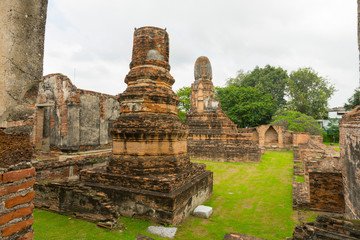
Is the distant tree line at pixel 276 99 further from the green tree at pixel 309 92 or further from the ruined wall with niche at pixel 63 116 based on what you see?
the ruined wall with niche at pixel 63 116

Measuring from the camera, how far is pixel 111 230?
4254 millimetres

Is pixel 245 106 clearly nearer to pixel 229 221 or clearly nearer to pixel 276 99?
pixel 276 99

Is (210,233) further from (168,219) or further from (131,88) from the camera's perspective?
(131,88)

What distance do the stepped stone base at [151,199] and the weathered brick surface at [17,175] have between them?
3000 millimetres

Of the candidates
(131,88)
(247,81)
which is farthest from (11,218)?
(247,81)

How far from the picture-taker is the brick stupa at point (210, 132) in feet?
44.9

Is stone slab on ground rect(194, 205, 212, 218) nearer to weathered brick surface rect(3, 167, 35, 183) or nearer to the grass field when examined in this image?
the grass field

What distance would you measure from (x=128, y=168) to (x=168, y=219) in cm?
176

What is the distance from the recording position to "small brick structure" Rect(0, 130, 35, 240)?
1.86 metres

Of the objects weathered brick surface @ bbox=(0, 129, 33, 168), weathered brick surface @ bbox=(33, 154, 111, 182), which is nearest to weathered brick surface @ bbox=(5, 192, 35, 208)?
weathered brick surface @ bbox=(0, 129, 33, 168)

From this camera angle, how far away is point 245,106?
29281mm

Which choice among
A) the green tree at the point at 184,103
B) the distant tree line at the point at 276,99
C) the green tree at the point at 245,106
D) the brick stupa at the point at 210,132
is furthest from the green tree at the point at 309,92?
the brick stupa at the point at 210,132

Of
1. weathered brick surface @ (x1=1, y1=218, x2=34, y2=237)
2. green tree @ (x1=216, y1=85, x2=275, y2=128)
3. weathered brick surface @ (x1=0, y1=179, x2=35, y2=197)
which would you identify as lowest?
weathered brick surface @ (x1=1, y1=218, x2=34, y2=237)

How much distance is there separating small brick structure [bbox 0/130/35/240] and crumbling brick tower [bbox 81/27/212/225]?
2945 millimetres
